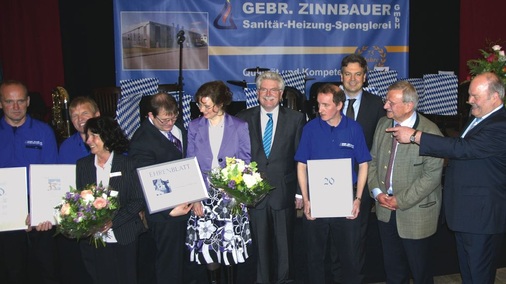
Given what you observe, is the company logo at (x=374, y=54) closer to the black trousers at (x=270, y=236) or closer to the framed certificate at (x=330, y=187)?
the black trousers at (x=270, y=236)

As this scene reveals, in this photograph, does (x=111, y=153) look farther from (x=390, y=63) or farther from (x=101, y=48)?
(x=390, y=63)

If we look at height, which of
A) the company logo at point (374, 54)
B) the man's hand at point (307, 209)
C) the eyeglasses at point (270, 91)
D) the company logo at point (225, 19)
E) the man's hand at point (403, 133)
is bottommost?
the man's hand at point (307, 209)

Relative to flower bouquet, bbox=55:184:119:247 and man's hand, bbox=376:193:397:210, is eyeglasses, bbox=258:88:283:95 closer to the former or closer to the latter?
man's hand, bbox=376:193:397:210

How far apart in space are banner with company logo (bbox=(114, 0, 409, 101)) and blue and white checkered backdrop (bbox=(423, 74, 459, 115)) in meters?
1.01

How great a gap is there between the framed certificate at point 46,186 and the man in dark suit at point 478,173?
2.27 m

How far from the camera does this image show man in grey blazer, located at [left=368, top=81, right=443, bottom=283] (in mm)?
3279

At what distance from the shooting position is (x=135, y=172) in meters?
3.14

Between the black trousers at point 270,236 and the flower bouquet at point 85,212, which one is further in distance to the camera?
the black trousers at point 270,236

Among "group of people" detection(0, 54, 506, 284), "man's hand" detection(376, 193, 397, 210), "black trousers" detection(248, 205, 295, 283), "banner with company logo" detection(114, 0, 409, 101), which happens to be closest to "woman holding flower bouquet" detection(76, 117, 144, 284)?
"group of people" detection(0, 54, 506, 284)

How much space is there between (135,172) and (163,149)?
0.32m

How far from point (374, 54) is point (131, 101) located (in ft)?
16.5

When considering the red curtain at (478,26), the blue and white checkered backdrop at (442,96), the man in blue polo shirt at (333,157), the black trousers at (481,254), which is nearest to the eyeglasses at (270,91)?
the man in blue polo shirt at (333,157)

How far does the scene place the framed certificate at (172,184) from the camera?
10.2 feet

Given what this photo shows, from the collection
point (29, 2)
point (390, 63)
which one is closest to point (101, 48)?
point (29, 2)
